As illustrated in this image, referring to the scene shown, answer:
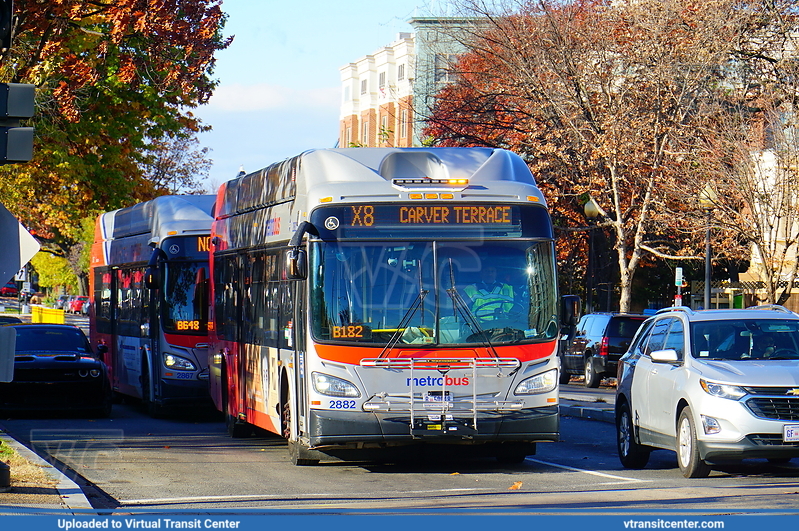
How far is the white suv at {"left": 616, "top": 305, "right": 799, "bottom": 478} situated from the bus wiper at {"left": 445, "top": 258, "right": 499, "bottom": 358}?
1.72 m

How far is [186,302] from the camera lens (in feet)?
64.4

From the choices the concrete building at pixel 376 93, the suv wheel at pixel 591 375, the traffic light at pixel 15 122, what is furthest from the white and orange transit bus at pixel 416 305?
the concrete building at pixel 376 93

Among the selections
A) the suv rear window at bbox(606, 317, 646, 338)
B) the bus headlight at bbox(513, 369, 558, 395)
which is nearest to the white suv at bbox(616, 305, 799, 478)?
the bus headlight at bbox(513, 369, 558, 395)

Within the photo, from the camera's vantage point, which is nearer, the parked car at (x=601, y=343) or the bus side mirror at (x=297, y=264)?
the bus side mirror at (x=297, y=264)

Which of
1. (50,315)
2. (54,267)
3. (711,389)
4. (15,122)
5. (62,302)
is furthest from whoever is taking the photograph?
(62,302)

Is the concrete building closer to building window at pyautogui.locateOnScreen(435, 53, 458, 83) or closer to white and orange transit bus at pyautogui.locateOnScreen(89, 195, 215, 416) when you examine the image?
building window at pyautogui.locateOnScreen(435, 53, 458, 83)

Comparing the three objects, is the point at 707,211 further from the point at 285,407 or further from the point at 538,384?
the point at 285,407

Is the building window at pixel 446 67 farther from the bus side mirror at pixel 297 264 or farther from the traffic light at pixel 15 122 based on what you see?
the traffic light at pixel 15 122

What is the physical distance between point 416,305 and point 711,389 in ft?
9.61

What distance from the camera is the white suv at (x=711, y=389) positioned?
11039mm

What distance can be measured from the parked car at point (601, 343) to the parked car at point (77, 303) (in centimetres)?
6410

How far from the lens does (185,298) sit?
19656 millimetres

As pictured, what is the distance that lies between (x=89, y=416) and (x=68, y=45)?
7926mm

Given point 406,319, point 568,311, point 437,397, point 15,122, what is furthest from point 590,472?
point 15,122
